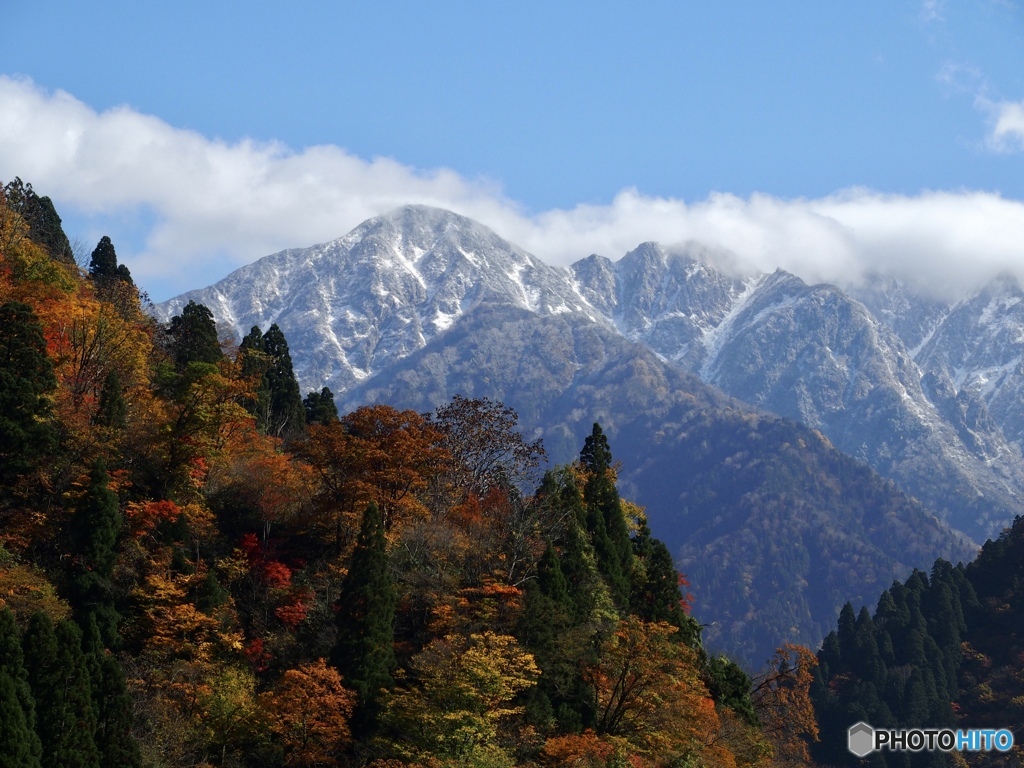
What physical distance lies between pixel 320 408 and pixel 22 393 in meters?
45.1

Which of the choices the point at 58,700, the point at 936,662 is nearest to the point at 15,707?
the point at 58,700

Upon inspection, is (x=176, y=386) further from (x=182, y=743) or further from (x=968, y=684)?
(x=968, y=684)

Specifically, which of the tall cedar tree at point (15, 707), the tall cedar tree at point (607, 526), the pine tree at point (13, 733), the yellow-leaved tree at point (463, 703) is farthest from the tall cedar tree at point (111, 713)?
the tall cedar tree at point (607, 526)

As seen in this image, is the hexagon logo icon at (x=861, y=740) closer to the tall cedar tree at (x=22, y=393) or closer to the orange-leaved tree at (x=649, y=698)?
the orange-leaved tree at (x=649, y=698)

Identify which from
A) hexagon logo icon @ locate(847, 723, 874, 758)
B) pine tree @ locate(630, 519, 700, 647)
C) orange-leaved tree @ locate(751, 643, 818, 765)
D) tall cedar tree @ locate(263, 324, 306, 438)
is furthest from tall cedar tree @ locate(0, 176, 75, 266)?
hexagon logo icon @ locate(847, 723, 874, 758)

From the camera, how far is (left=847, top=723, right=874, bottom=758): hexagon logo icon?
11175cm

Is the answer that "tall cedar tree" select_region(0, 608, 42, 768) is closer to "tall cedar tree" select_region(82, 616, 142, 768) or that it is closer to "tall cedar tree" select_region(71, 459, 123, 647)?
"tall cedar tree" select_region(82, 616, 142, 768)

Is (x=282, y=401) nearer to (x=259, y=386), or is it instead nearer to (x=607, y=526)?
(x=259, y=386)

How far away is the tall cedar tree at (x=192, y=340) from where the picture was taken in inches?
3386

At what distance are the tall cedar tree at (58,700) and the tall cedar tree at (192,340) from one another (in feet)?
137

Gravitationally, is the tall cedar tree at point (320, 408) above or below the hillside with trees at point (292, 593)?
above

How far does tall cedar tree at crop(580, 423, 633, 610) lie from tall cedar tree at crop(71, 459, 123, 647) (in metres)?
29.2

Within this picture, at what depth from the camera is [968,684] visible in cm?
13650

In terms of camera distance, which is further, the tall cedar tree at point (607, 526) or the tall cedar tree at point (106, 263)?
the tall cedar tree at point (106, 263)
